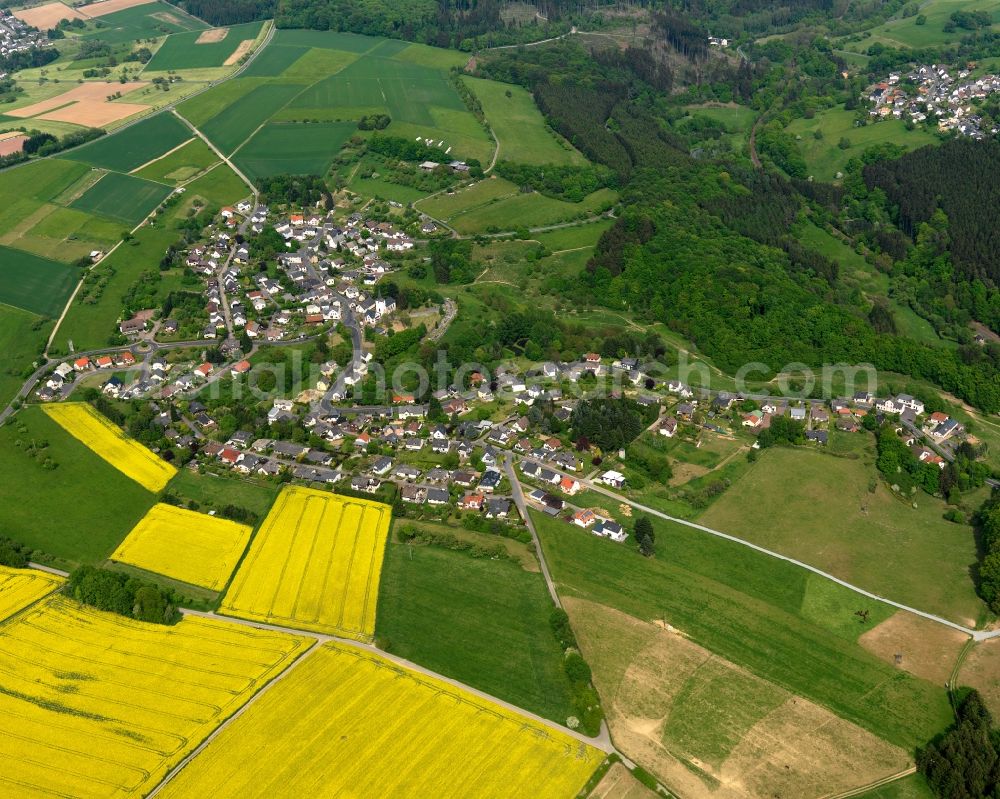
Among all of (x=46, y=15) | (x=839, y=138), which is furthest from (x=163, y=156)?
(x=46, y=15)

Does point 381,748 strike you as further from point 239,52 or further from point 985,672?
point 239,52

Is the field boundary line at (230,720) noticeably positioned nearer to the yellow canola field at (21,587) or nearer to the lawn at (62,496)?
the yellow canola field at (21,587)

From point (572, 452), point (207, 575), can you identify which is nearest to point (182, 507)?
point (207, 575)

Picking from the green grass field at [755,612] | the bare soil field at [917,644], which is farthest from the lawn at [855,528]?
the green grass field at [755,612]

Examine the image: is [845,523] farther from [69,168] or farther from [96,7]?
[96,7]

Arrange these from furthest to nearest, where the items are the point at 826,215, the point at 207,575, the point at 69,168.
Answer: the point at 69,168 < the point at 826,215 < the point at 207,575
